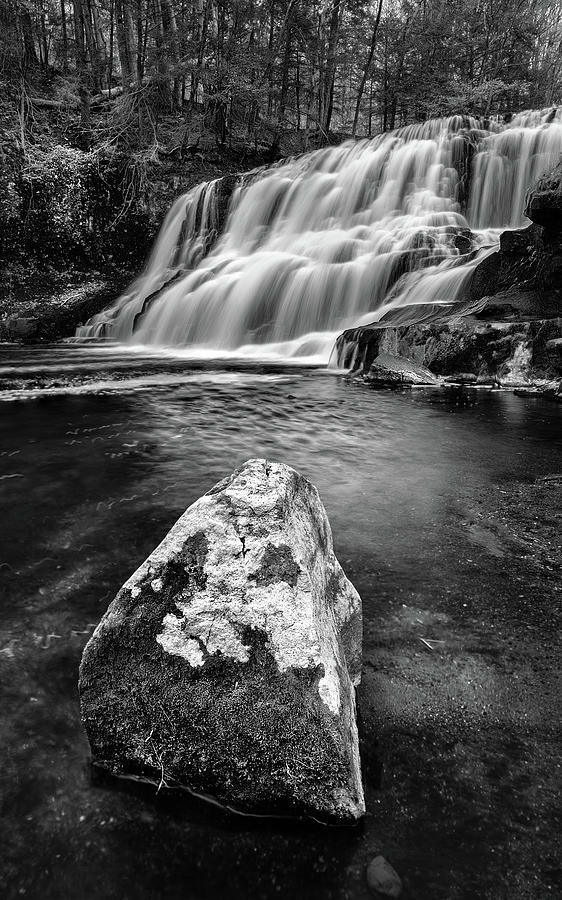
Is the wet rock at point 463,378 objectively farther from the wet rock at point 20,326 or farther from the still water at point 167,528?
the wet rock at point 20,326

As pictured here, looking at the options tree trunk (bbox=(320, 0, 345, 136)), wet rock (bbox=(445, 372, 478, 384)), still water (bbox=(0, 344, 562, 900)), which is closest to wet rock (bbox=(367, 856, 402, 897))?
still water (bbox=(0, 344, 562, 900))

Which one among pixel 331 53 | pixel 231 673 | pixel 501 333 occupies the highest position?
pixel 331 53

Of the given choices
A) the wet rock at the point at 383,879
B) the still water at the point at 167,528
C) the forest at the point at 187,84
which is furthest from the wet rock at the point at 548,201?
the forest at the point at 187,84

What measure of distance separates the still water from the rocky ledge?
0.84m

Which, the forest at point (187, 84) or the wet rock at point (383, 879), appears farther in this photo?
the forest at point (187, 84)

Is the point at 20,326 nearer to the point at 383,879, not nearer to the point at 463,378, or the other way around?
the point at 463,378

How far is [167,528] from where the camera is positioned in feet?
10.7

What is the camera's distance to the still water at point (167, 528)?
128 centimetres

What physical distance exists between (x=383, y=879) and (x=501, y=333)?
8042mm

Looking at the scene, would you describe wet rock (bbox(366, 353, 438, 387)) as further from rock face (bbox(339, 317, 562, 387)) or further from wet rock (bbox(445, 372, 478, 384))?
wet rock (bbox(445, 372, 478, 384))

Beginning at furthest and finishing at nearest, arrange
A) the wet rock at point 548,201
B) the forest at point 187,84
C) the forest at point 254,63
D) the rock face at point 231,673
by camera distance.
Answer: the forest at point 254,63
the forest at point 187,84
the wet rock at point 548,201
the rock face at point 231,673

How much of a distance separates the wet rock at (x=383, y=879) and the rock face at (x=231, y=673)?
0.12 meters

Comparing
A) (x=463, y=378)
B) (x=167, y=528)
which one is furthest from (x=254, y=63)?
(x=167, y=528)

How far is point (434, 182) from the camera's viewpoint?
589 inches
